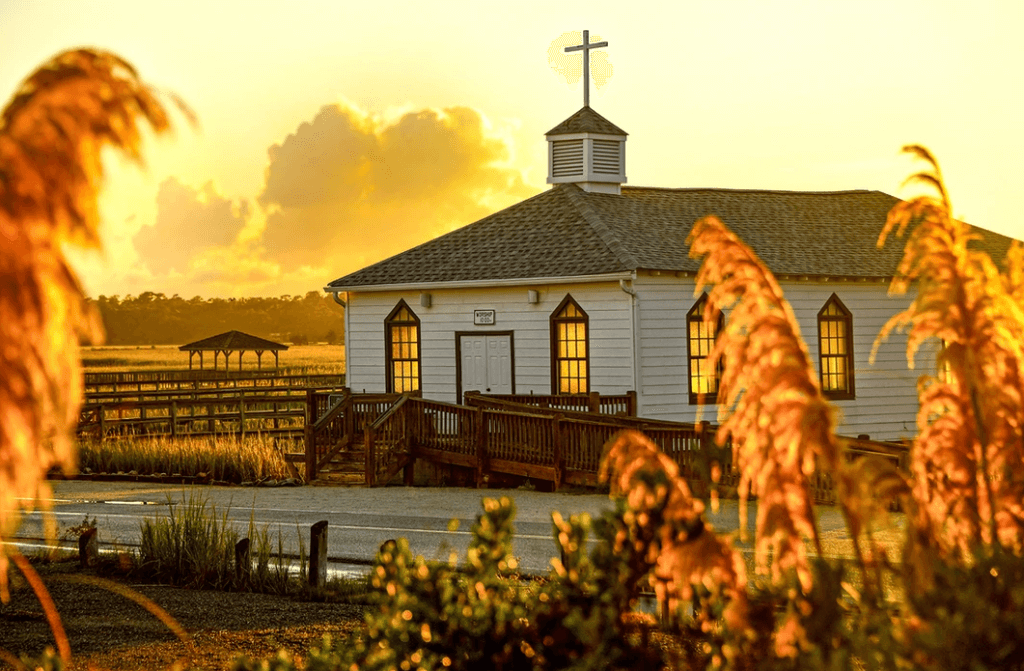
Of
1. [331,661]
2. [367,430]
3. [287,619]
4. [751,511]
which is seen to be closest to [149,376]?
[367,430]

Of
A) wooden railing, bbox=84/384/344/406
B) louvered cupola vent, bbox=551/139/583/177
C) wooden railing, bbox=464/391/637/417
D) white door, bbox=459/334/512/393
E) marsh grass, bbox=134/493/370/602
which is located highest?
louvered cupola vent, bbox=551/139/583/177

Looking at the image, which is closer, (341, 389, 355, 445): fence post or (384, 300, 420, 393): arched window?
(341, 389, 355, 445): fence post

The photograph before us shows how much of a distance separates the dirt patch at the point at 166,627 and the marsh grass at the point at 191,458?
11.2m

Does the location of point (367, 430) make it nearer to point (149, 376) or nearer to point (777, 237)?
point (777, 237)

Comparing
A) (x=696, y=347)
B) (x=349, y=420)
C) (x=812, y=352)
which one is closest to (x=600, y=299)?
(x=696, y=347)

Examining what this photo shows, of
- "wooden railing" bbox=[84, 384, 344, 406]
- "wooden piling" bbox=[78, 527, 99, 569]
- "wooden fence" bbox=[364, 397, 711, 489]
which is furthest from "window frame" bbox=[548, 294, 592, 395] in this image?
"wooden piling" bbox=[78, 527, 99, 569]

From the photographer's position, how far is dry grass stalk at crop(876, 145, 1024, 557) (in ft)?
14.1

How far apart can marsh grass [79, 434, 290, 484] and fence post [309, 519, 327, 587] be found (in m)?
11.9

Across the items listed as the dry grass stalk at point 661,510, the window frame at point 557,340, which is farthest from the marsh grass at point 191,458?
the dry grass stalk at point 661,510

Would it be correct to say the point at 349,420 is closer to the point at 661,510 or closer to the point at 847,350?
the point at 847,350

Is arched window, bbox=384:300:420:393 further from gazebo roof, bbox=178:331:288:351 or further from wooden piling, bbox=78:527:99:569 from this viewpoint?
gazebo roof, bbox=178:331:288:351

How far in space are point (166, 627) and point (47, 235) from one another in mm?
8377

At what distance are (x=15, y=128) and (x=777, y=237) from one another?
2879 centimetres

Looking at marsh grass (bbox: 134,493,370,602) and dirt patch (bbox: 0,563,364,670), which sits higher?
marsh grass (bbox: 134,493,370,602)
